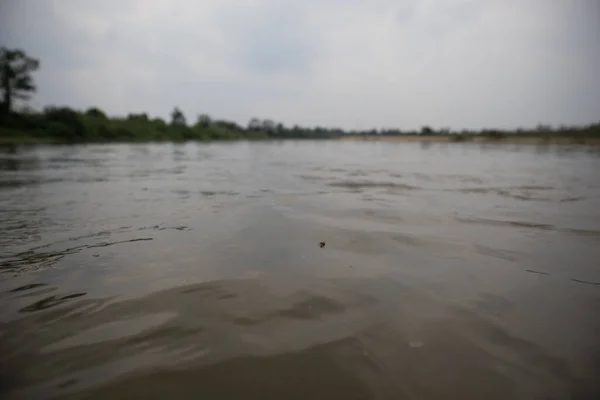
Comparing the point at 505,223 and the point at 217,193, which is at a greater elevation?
the point at 217,193

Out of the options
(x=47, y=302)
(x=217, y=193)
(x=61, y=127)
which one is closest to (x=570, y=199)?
(x=217, y=193)

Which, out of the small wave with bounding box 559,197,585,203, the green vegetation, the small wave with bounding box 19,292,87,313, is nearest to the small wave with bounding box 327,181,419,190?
the small wave with bounding box 559,197,585,203

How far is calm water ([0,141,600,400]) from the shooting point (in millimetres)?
1644

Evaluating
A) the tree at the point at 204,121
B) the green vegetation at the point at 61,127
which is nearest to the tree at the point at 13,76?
the green vegetation at the point at 61,127

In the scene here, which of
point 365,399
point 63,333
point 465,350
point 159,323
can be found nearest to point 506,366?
point 465,350

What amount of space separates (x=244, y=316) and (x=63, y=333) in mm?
1161

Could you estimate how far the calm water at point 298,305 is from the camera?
5.39 feet

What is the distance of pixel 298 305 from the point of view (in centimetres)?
240

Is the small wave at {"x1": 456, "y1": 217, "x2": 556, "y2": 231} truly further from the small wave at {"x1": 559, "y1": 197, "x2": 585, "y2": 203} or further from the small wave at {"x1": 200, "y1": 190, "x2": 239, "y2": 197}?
the small wave at {"x1": 200, "y1": 190, "x2": 239, "y2": 197}

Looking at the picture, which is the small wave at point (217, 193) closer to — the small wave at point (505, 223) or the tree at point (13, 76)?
the small wave at point (505, 223)

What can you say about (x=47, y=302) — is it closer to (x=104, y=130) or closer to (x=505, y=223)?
(x=505, y=223)

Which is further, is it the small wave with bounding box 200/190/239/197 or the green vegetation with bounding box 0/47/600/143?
the green vegetation with bounding box 0/47/600/143

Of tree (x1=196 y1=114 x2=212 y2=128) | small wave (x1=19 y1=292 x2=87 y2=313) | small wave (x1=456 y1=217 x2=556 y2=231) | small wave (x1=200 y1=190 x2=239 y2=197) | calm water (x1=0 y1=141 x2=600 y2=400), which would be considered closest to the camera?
calm water (x1=0 y1=141 x2=600 y2=400)

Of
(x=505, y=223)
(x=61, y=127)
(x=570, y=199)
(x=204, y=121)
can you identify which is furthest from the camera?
(x=204, y=121)
